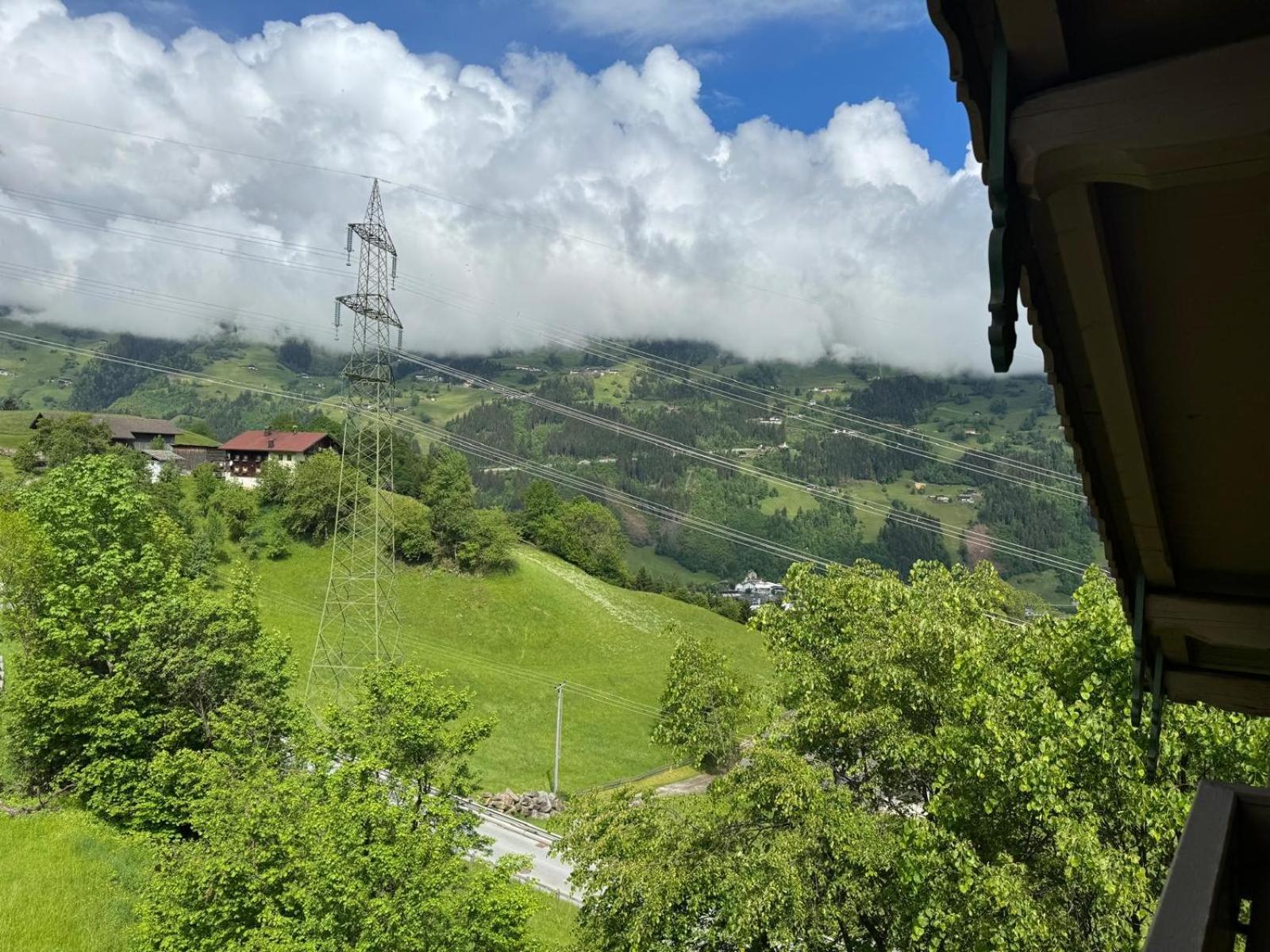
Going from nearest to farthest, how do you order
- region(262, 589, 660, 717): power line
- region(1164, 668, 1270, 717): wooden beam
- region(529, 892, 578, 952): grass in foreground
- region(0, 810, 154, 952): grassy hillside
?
region(1164, 668, 1270, 717): wooden beam, region(0, 810, 154, 952): grassy hillside, region(529, 892, 578, 952): grass in foreground, region(262, 589, 660, 717): power line

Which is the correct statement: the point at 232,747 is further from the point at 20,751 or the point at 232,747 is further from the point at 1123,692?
the point at 1123,692

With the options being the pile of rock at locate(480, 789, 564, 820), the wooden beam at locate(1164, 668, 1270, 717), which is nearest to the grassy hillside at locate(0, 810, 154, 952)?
the pile of rock at locate(480, 789, 564, 820)

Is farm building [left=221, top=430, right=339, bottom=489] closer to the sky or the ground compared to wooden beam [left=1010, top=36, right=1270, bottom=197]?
closer to the ground

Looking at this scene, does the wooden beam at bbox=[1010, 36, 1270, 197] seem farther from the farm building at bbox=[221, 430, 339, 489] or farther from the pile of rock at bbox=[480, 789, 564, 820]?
the farm building at bbox=[221, 430, 339, 489]

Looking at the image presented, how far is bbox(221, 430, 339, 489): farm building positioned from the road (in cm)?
8844

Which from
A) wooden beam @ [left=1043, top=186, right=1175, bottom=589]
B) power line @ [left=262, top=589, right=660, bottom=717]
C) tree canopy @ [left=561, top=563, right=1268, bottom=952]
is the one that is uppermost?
wooden beam @ [left=1043, top=186, right=1175, bottom=589]

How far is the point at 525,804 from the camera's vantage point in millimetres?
40156

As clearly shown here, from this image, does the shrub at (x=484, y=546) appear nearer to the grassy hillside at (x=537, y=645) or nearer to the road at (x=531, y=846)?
the grassy hillside at (x=537, y=645)

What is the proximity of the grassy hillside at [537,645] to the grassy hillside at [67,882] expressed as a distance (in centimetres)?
2292

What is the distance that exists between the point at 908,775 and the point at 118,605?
25472 mm

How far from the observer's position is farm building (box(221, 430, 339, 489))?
11394 cm

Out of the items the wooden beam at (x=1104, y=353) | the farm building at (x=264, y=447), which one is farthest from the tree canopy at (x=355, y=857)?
the farm building at (x=264, y=447)

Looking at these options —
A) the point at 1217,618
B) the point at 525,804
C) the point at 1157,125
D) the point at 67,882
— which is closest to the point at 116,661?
the point at 67,882

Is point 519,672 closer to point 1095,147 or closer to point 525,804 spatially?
point 525,804
